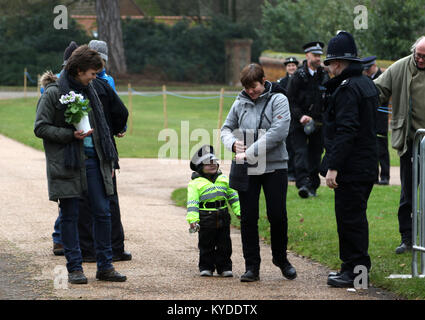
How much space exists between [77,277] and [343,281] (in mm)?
2084

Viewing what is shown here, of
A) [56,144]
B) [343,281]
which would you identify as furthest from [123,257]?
[343,281]

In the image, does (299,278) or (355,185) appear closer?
(355,185)

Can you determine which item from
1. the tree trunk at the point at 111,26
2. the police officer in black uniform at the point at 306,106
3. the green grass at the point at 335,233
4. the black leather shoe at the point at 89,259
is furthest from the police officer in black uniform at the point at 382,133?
the tree trunk at the point at 111,26

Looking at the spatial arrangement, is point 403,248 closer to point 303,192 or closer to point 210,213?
point 210,213

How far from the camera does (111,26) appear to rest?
37.1 metres

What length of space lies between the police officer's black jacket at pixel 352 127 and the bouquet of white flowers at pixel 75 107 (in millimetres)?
1915

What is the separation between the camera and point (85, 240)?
299 inches

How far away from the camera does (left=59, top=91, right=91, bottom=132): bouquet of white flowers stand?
644cm

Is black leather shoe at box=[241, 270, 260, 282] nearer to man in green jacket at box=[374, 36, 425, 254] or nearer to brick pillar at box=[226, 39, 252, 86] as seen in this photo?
man in green jacket at box=[374, 36, 425, 254]

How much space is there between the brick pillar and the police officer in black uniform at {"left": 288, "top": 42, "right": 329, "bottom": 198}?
29661 mm

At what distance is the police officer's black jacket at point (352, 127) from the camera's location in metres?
6.45

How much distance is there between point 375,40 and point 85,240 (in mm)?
17429

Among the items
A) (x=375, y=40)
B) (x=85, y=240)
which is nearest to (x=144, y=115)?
(x=375, y=40)
